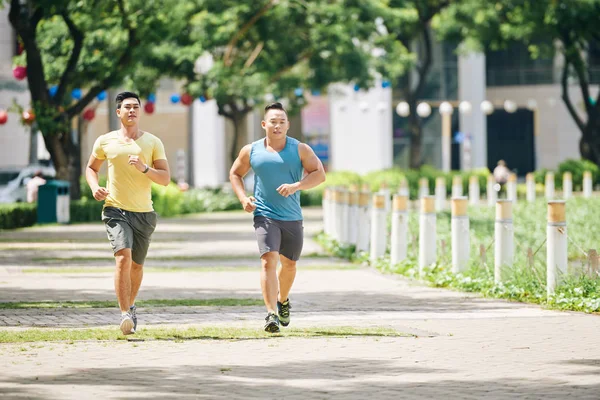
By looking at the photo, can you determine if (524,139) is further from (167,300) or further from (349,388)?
(349,388)

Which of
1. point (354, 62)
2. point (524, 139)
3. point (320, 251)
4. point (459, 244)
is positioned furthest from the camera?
point (524, 139)

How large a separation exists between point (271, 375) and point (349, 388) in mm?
748

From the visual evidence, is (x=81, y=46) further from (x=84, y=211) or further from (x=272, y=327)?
(x=272, y=327)

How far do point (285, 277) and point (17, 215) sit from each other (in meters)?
21.3

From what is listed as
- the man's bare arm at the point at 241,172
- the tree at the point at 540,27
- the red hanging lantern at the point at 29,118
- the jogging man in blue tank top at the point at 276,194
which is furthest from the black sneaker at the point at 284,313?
the tree at the point at 540,27

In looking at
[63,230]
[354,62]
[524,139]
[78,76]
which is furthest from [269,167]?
[524,139]

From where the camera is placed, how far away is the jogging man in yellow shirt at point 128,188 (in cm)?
1215

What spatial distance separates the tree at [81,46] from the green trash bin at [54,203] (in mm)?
1409

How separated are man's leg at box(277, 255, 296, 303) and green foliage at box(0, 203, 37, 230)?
66.5ft

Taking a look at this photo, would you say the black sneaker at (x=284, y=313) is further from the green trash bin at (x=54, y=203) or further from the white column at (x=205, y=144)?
the white column at (x=205, y=144)

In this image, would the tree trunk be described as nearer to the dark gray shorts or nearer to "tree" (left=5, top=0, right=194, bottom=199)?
"tree" (left=5, top=0, right=194, bottom=199)

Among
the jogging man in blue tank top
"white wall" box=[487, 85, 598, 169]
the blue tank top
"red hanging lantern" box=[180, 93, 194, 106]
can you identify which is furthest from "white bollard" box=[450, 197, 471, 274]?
"white wall" box=[487, 85, 598, 169]

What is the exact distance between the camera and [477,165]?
70.2 m

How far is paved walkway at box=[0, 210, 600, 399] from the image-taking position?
9.20 meters
